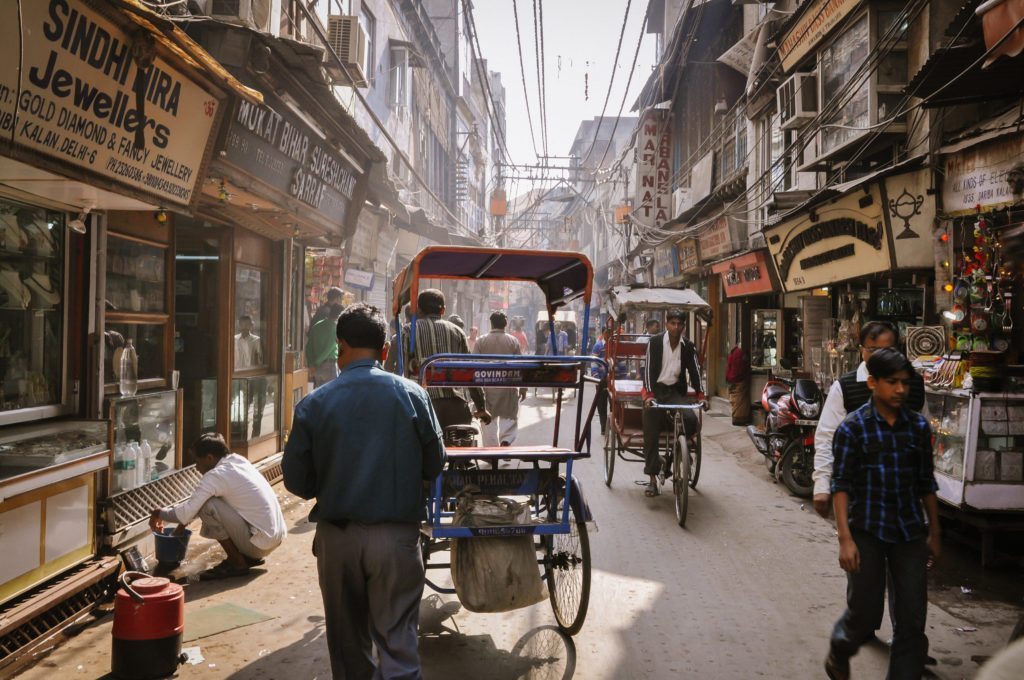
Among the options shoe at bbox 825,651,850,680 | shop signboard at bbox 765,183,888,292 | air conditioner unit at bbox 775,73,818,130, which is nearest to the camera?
shoe at bbox 825,651,850,680

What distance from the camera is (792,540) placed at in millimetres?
7324

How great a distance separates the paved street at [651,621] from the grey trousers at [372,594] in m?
1.02

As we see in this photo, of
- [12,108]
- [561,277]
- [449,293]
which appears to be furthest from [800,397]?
[449,293]

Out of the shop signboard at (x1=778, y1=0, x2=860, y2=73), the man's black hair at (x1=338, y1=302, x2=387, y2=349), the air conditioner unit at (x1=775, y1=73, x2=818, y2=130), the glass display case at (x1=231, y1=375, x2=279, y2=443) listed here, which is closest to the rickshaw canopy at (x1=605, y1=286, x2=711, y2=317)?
the air conditioner unit at (x1=775, y1=73, x2=818, y2=130)

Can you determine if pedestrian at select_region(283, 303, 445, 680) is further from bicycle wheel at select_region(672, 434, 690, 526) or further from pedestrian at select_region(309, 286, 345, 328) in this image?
pedestrian at select_region(309, 286, 345, 328)

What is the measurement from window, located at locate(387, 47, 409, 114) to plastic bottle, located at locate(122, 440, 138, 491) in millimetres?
16555

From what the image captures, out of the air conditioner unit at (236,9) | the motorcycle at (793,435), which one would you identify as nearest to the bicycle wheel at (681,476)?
the motorcycle at (793,435)

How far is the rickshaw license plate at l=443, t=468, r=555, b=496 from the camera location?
4637 mm

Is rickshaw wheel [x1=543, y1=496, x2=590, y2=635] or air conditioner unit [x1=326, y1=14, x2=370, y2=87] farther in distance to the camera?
air conditioner unit [x1=326, y1=14, x2=370, y2=87]

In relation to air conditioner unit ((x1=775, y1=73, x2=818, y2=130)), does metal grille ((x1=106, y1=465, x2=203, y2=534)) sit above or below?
below

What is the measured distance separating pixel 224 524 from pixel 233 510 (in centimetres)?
14

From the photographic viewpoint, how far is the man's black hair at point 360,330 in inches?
135

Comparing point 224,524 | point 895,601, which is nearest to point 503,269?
point 224,524

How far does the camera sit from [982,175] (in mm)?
7531
